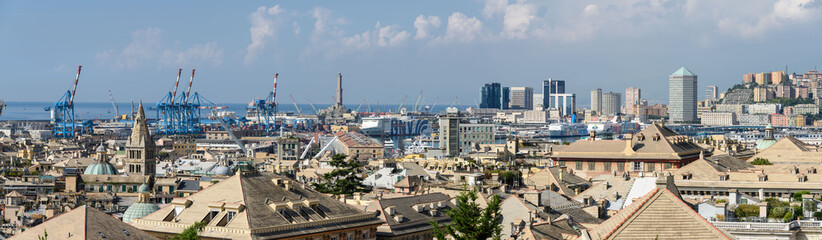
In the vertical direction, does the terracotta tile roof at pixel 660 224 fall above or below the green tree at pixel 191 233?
above

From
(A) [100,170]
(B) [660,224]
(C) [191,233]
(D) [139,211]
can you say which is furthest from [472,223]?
(A) [100,170]

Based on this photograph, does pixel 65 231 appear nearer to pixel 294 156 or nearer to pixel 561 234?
pixel 561 234

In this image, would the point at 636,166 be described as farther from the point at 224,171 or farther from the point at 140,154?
the point at 140,154

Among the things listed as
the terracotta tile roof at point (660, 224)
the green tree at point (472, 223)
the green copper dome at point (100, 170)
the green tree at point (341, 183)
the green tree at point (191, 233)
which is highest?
the terracotta tile roof at point (660, 224)

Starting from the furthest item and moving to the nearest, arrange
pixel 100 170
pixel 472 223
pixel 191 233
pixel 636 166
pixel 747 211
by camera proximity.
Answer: pixel 100 170 < pixel 636 166 < pixel 747 211 < pixel 191 233 < pixel 472 223

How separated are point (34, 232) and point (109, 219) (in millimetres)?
2264

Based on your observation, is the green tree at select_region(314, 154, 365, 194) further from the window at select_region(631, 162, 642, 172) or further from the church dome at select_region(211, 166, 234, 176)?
the church dome at select_region(211, 166, 234, 176)

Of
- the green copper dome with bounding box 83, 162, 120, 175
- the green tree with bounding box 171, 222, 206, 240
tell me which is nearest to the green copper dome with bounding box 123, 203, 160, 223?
the green tree with bounding box 171, 222, 206, 240

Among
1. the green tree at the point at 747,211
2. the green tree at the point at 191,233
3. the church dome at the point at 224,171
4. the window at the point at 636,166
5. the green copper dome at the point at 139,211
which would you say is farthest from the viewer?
the church dome at the point at 224,171

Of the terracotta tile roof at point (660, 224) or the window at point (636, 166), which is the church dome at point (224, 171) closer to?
the window at point (636, 166)

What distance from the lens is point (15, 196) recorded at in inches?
2842

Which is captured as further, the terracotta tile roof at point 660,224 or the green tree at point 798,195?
the green tree at point 798,195

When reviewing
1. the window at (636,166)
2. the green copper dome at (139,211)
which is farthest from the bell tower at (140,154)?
the green copper dome at (139,211)

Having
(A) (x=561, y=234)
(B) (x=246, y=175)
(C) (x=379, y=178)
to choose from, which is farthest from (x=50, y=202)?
(A) (x=561, y=234)
